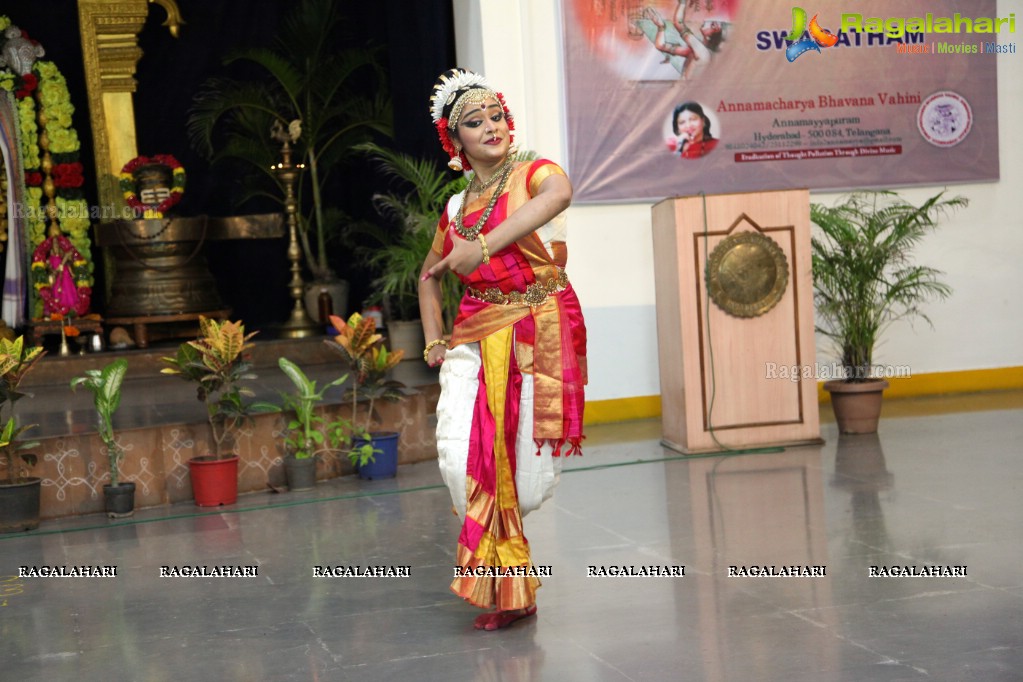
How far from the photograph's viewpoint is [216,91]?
927 centimetres

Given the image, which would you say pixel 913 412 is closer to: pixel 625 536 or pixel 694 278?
pixel 694 278

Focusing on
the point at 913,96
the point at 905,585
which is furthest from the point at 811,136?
the point at 905,585

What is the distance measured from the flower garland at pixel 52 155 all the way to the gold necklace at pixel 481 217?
5742 millimetres

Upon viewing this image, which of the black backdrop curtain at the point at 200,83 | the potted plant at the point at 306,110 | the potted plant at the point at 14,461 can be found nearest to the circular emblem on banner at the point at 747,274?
the potted plant at the point at 14,461

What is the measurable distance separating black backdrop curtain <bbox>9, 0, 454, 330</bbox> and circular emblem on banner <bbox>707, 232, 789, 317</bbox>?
3314 mm

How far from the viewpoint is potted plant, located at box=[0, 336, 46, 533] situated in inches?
191

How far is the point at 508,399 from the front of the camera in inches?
130

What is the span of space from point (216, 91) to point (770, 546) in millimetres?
6576

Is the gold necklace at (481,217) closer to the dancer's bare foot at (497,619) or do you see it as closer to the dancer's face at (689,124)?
the dancer's bare foot at (497,619)

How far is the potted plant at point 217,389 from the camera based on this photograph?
518 centimetres

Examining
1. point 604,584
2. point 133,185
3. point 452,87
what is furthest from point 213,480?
point 133,185

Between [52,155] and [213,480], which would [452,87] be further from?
[52,155]

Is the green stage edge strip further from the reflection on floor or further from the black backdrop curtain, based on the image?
the black backdrop curtain

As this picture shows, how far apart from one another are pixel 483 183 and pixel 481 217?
0.13 metres
